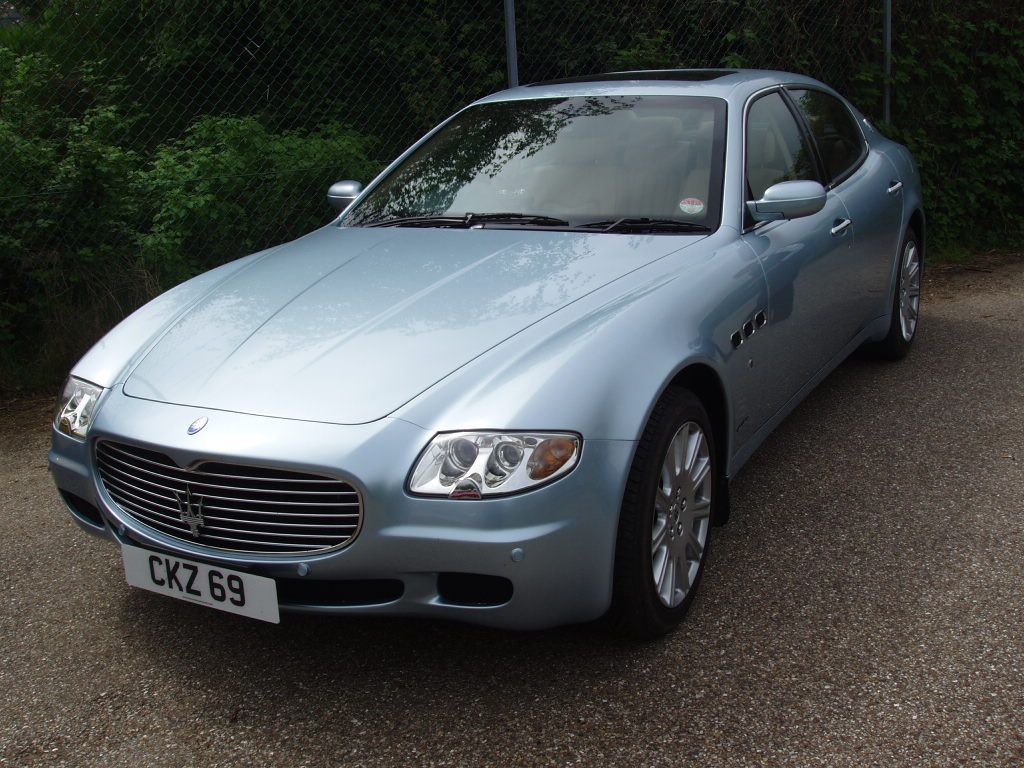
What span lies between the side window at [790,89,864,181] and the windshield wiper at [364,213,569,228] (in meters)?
1.47

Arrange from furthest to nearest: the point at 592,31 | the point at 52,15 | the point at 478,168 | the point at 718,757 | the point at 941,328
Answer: the point at 592,31 < the point at 52,15 < the point at 941,328 < the point at 478,168 < the point at 718,757

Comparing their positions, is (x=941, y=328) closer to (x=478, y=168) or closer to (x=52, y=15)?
(x=478, y=168)

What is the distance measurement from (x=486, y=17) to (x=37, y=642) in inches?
205

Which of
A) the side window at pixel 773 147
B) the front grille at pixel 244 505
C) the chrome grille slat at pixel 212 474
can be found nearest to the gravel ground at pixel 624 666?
the front grille at pixel 244 505

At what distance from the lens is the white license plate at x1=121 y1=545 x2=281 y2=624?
99.0 inches

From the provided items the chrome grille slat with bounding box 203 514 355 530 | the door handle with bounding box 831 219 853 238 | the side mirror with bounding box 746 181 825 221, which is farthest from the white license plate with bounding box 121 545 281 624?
the door handle with bounding box 831 219 853 238

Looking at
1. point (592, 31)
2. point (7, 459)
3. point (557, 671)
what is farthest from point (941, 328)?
point (7, 459)

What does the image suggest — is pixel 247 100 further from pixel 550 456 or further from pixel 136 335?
pixel 550 456

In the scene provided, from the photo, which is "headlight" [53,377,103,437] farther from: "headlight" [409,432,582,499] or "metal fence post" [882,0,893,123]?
"metal fence post" [882,0,893,123]

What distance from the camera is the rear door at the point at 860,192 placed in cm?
441

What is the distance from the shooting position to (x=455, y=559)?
7.81 feet

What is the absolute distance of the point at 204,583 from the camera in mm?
2584

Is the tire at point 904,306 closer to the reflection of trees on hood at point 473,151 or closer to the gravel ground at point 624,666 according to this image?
the gravel ground at point 624,666

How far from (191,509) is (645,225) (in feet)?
5.65
